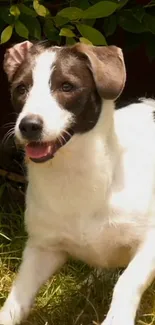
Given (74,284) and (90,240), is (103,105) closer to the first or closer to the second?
(90,240)

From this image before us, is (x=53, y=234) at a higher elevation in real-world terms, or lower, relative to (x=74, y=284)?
higher

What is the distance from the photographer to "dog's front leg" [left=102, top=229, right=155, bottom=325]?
314cm

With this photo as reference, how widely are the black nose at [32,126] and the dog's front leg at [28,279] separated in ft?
1.98

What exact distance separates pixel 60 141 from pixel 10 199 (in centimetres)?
171

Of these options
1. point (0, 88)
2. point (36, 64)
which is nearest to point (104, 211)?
point (36, 64)

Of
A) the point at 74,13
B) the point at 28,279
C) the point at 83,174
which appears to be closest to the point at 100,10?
the point at 74,13

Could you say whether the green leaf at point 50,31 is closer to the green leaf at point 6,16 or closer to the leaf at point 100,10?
the green leaf at point 6,16

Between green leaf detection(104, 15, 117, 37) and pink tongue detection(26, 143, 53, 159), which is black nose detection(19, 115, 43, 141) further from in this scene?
green leaf detection(104, 15, 117, 37)

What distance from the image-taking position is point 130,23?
4148mm

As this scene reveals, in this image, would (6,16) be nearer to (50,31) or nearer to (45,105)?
(50,31)

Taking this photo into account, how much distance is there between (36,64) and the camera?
3.22 meters

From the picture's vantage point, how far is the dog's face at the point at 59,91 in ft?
10.0

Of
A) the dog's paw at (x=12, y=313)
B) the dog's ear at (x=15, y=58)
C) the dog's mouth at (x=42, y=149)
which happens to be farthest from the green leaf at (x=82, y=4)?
the dog's paw at (x=12, y=313)

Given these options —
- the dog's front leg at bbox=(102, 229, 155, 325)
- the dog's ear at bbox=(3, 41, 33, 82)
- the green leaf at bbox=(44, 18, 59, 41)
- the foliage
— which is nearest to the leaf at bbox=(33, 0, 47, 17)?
the foliage
